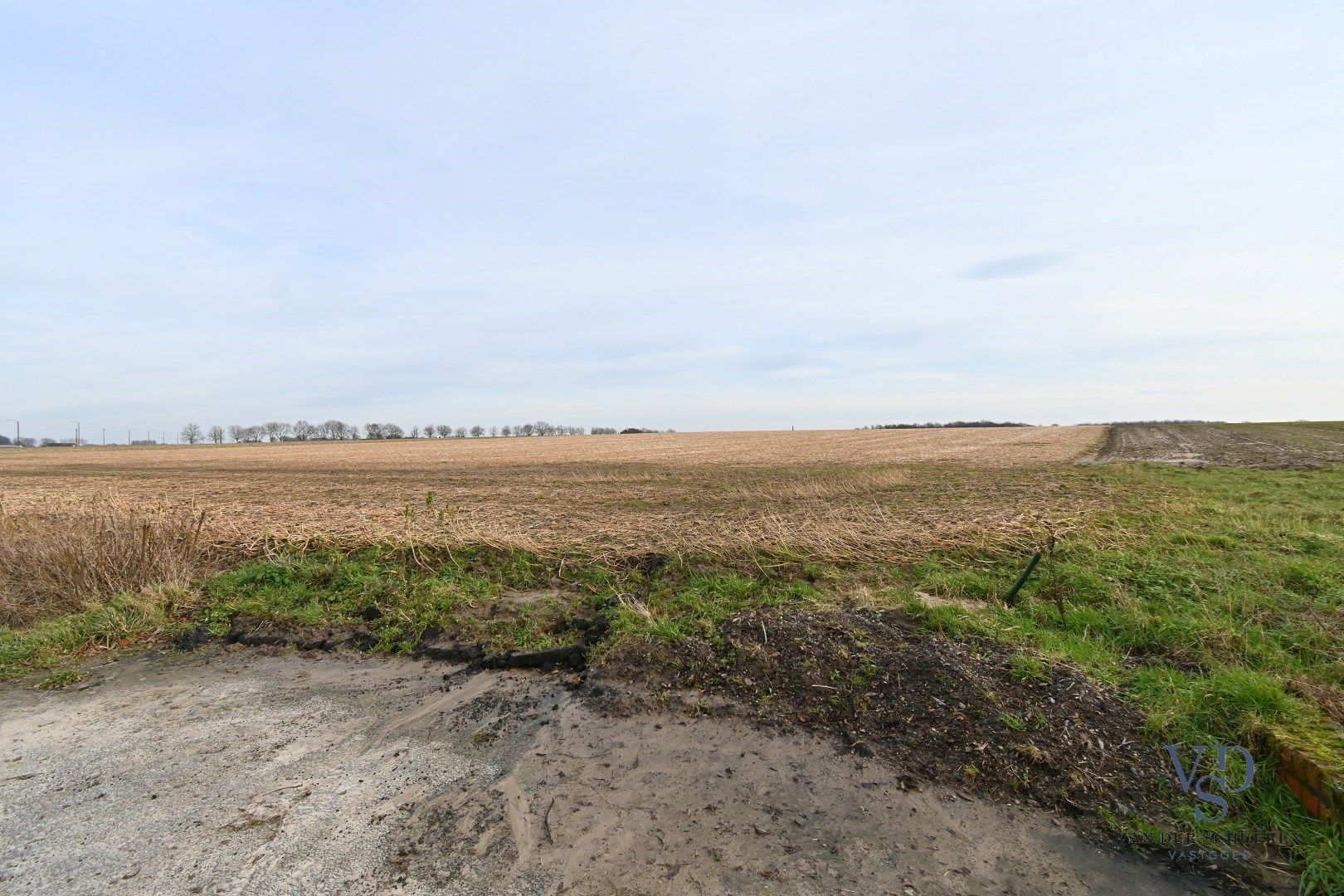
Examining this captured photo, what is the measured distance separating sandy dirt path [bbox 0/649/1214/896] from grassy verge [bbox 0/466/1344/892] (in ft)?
3.86

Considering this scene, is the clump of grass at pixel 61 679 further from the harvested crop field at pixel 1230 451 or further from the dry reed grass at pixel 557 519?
the harvested crop field at pixel 1230 451

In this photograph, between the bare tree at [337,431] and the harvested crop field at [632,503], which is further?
the bare tree at [337,431]

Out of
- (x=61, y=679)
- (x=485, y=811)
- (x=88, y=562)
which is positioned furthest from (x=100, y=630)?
(x=485, y=811)

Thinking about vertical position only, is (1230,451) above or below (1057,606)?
above

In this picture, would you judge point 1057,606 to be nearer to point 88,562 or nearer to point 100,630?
point 100,630

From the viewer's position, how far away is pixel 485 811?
13.2 feet

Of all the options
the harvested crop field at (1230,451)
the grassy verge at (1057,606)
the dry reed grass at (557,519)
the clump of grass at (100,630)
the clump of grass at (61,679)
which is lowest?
the clump of grass at (61,679)

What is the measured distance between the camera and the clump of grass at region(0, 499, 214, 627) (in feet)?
28.1

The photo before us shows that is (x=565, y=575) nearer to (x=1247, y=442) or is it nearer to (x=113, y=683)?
(x=113, y=683)

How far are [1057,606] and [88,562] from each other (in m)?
12.5

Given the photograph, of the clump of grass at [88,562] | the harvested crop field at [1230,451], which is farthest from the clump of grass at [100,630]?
the harvested crop field at [1230,451]

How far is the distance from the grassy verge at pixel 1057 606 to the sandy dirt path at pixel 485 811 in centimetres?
118

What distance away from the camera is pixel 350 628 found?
7.69 metres

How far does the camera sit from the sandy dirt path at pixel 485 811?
11.3 ft
